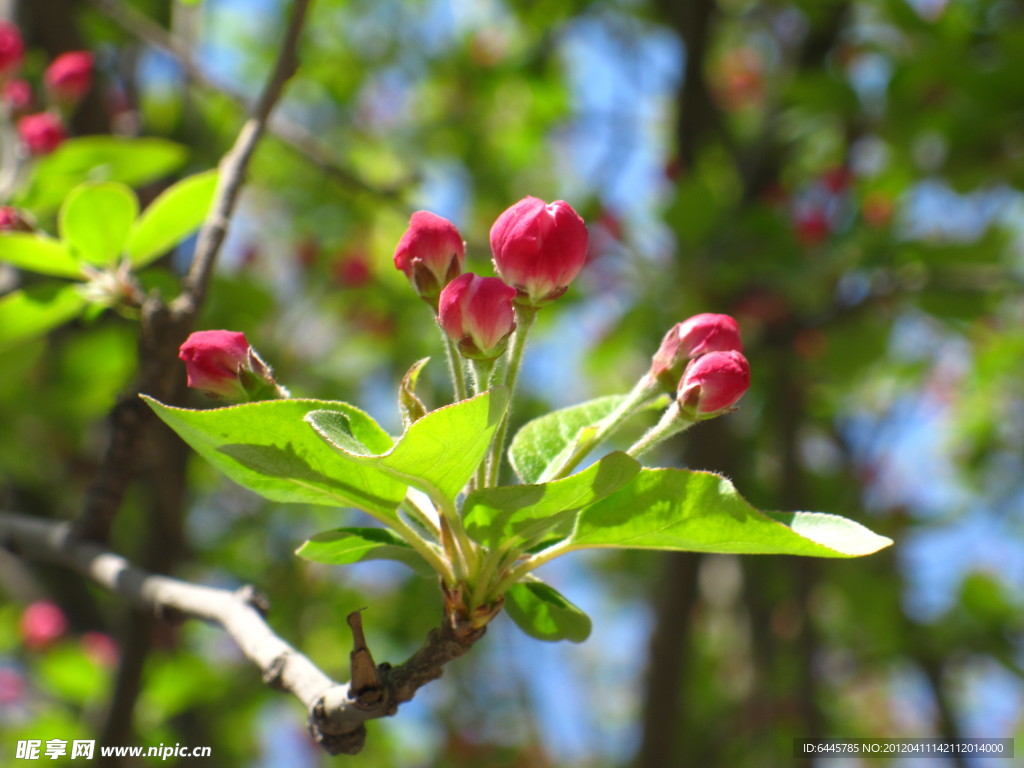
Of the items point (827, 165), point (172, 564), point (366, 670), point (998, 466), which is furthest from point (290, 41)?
point (998, 466)

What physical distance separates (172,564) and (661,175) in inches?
100

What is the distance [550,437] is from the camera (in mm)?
1010

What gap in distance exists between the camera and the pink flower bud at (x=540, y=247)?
892mm

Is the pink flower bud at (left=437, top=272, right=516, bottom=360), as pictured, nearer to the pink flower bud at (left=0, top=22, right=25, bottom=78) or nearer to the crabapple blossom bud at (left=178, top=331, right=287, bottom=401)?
the crabapple blossom bud at (left=178, top=331, right=287, bottom=401)

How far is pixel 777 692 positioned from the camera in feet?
12.0

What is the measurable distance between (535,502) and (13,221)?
102cm

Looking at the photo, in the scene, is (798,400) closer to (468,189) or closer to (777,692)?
(777,692)

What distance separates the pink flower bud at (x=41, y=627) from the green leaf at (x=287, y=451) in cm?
234

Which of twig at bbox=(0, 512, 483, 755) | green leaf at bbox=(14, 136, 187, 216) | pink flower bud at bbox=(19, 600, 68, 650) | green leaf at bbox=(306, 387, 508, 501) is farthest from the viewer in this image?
pink flower bud at bbox=(19, 600, 68, 650)

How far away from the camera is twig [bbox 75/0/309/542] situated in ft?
4.00

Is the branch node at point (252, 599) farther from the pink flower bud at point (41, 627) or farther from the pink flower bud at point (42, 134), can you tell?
the pink flower bud at point (41, 627)

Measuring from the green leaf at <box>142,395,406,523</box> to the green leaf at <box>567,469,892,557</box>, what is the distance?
0.20 metres

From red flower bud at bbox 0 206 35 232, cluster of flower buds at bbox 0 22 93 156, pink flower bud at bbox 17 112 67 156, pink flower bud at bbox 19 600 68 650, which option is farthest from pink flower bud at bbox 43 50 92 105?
pink flower bud at bbox 19 600 68 650

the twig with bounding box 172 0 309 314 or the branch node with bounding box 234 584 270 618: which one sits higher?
the twig with bounding box 172 0 309 314
